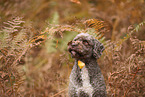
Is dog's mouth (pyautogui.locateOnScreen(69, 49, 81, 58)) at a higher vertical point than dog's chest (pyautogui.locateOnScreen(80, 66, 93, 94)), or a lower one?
higher

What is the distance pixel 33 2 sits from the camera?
234 inches

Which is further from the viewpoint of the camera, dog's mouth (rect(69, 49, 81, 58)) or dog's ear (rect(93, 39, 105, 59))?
dog's ear (rect(93, 39, 105, 59))

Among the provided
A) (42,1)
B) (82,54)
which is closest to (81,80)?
(82,54)

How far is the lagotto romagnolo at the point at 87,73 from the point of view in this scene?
185cm

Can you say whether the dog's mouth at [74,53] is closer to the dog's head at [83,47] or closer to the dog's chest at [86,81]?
the dog's head at [83,47]

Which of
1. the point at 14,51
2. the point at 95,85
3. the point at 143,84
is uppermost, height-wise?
the point at 14,51

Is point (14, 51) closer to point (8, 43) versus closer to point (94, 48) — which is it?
point (8, 43)

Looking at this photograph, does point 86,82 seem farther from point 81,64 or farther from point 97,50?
point 97,50

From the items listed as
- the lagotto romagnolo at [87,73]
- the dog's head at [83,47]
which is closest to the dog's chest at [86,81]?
the lagotto romagnolo at [87,73]

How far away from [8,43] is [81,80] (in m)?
1.00

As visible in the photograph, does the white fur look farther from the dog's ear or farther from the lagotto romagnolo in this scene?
the dog's ear

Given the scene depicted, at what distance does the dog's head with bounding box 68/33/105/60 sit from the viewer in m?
1.79

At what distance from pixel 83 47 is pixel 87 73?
0.28 m

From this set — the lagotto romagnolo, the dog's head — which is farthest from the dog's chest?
the dog's head
